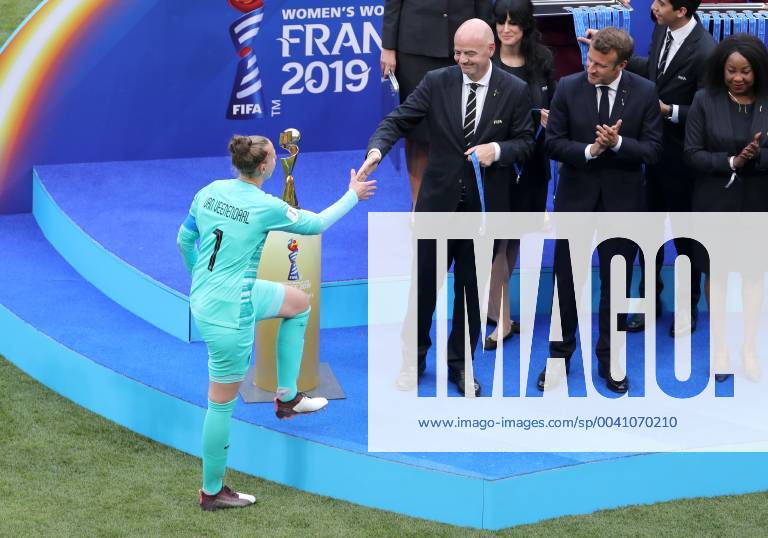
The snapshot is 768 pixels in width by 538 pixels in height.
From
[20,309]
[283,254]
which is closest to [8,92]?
[20,309]

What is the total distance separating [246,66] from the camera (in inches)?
366

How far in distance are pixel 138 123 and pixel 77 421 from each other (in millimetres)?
2938

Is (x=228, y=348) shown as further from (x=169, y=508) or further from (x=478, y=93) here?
(x=478, y=93)

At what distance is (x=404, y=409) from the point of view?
6660 mm

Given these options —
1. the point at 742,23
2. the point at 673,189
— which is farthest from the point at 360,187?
the point at 742,23

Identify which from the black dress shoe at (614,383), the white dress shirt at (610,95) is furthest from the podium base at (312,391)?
the white dress shirt at (610,95)

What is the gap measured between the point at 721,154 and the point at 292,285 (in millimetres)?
2213

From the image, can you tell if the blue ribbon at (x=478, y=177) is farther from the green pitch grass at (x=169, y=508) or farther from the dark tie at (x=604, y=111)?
the green pitch grass at (x=169, y=508)

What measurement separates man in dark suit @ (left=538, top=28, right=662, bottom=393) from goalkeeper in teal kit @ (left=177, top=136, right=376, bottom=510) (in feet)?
4.58

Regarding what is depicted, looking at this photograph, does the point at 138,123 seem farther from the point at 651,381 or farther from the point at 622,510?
the point at 622,510

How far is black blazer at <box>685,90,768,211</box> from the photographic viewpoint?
268 inches

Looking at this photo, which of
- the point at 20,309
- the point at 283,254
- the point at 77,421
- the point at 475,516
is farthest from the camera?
the point at 20,309

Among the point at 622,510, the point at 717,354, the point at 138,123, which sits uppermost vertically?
the point at 138,123

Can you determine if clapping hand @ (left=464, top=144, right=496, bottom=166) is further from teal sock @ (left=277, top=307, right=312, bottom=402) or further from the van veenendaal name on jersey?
the van veenendaal name on jersey
